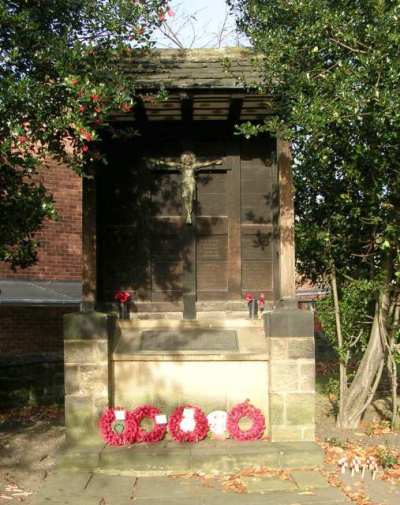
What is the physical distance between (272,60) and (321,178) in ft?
6.89

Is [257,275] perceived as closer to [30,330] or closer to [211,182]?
[211,182]

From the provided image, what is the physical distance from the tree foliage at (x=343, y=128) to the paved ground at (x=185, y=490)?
2.99 metres

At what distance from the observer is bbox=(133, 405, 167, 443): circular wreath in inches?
263

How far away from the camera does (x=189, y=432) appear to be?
664 cm

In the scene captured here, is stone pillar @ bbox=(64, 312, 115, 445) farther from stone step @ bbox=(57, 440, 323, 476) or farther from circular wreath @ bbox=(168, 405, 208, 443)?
circular wreath @ bbox=(168, 405, 208, 443)

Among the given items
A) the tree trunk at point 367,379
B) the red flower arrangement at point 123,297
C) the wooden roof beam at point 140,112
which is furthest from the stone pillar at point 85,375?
the tree trunk at point 367,379


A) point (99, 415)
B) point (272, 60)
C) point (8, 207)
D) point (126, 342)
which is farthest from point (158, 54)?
point (99, 415)

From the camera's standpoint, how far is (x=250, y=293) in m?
8.00

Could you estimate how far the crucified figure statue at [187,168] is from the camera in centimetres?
775

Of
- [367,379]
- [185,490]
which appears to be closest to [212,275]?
[367,379]

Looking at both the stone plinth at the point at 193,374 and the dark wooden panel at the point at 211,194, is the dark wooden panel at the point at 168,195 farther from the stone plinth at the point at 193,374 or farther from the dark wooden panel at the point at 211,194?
the stone plinth at the point at 193,374

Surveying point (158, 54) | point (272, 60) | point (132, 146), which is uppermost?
point (158, 54)

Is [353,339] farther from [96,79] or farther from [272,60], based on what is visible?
[96,79]

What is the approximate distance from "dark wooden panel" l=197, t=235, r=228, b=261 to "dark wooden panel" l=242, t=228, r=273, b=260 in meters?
0.28
